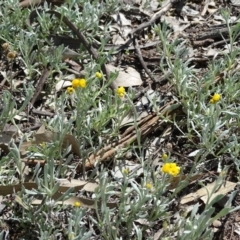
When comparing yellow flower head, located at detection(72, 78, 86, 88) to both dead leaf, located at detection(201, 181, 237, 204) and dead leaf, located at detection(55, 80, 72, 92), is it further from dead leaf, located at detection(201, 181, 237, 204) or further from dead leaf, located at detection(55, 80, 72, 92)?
dead leaf, located at detection(201, 181, 237, 204)

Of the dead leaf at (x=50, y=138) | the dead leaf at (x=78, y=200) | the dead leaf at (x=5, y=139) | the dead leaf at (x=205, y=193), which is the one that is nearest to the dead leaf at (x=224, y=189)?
the dead leaf at (x=205, y=193)

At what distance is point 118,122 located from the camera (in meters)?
3.06

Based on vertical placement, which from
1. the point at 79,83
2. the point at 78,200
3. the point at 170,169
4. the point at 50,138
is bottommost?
the point at 78,200

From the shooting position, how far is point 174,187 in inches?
110

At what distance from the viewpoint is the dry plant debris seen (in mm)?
2594

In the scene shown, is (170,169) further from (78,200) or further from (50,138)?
(50,138)

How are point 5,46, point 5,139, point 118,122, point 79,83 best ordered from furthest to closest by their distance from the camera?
point 5,46 → point 118,122 → point 5,139 → point 79,83

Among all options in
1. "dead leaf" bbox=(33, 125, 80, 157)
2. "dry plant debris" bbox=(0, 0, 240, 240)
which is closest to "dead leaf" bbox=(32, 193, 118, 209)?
"dry plant debris" bbox=(0, 0, 240, 240)

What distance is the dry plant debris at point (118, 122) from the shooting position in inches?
102

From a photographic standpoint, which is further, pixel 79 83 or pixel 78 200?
pixel 79 83

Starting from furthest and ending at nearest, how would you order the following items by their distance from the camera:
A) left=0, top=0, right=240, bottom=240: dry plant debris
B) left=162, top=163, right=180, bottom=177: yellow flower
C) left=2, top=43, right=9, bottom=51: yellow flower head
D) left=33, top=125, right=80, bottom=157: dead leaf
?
left=2, top=43, right=9, bottom=51: yellow flower head, left=33, top=125, right=80, bottom=157: dead leaf, left=0, top=0, right=240, bottom=240: dry plant debris, left=162, top=163, right=180, bottom=177: yellow flower

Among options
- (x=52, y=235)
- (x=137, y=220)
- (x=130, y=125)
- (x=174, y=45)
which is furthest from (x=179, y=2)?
(x=52, y=235)

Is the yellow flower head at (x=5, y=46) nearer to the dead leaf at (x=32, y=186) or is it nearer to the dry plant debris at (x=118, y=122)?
the dry plant debris at (x=118, y=122)

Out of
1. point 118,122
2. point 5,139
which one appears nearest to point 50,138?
point 5,139
